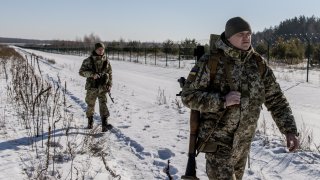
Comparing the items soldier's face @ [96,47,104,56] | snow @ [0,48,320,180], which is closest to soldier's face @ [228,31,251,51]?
snow @ [0,48,320,180]

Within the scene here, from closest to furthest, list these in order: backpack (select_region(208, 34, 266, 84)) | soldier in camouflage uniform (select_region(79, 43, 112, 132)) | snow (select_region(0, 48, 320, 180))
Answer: backpack (select_region(208, 34, 266, 84)) < snow (select_region(0, 48, 320, 180)) < soldier in camouflage uniform (select_region(79, 43, 112, 132))

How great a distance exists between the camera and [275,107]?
12.3ft

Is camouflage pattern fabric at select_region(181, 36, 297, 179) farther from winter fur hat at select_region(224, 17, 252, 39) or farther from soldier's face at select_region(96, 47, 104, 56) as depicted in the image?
soldier's face at select_region(96, 47, 104, 56)

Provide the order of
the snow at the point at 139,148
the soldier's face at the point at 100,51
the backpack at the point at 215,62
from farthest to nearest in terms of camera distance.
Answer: the soldier's face at the point at 100,51 < the snow at the point at 139,148 < the backpack at the point at 215,62

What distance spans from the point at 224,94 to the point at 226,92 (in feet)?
0.11

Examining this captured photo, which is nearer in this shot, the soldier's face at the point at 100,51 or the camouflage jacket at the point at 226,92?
the camouflage jacket at the point at 226,92

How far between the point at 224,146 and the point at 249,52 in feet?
2.56

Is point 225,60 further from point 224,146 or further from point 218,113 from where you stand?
point 224,146

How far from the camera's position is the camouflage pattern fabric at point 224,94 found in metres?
3.40

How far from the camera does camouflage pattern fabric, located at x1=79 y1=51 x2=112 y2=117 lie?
8742 millimetres

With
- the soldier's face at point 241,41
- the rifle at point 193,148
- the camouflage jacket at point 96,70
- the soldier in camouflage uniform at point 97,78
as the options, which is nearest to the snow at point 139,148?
the soldier in camouflage uniform at point 97,78

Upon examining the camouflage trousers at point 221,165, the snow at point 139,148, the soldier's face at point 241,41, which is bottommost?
the snow at point 139,148

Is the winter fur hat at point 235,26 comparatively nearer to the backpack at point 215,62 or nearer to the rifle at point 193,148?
the backpack at point 215,62

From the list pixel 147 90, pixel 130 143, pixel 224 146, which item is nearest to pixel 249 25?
pixel 224 146
